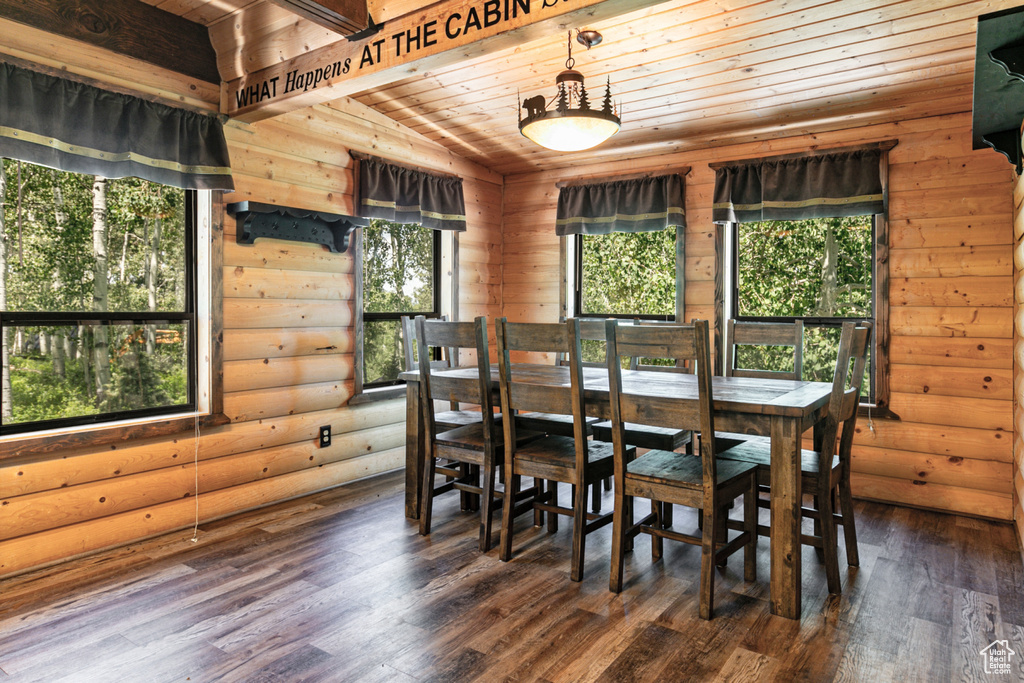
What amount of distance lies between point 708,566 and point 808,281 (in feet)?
8.19

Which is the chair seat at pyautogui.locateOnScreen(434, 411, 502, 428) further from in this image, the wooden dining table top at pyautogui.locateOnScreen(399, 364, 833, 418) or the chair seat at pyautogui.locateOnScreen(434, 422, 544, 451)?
the wooden dining table top at pyautogui.locateOnScreen(399, 364, 833, 418)

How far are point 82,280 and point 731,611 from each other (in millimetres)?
3170

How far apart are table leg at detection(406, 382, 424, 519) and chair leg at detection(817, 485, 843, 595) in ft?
6.22

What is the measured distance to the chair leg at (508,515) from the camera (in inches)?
111

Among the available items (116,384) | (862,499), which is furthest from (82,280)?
(862,499)

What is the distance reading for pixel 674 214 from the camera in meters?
4.40

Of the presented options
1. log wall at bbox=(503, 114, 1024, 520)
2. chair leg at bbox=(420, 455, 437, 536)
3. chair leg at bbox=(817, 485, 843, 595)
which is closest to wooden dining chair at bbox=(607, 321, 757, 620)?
chair leg at bbox=(817, 485, 843, 595)

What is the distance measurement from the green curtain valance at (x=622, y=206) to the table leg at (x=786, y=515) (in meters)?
2.41

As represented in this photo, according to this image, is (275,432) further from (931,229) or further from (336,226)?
(931,229)

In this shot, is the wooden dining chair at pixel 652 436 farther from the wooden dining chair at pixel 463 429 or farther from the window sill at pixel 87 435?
the window sill at pixel 87 435

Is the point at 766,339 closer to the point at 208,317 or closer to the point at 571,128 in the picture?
the point at 571,128

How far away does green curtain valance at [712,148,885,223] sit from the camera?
3785 millimetres

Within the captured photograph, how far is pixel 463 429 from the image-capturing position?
3279 mm

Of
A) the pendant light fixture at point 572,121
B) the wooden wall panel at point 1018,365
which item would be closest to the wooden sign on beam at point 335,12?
the pendant light fixture at point 572,121
